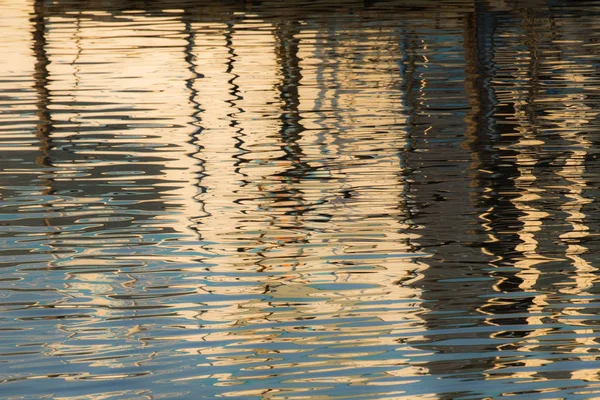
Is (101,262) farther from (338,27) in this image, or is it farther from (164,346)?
(338,27)

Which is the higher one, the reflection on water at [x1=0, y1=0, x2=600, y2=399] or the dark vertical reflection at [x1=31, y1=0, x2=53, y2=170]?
the reflection on water at [x1=0, y1=0, x2=600, y2=399]

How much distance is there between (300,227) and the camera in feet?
23.7

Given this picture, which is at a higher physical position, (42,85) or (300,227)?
(300,227)

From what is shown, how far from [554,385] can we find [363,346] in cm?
86

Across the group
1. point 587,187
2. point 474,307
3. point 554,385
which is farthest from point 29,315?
point 587,187

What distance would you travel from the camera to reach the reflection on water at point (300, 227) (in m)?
4.95

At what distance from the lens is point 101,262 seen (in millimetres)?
6574

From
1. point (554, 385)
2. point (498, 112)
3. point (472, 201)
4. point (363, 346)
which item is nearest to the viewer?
point (554, 385)

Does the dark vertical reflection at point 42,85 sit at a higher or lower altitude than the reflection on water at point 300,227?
lower

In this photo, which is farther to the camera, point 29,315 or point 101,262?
point 101,262

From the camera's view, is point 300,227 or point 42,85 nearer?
point 300,227

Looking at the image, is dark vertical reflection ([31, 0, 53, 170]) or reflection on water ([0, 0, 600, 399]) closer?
reflection on water ([0, 0, 600, 399])

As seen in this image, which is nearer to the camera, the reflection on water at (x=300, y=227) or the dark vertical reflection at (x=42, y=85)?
the reflection on water at (x=300, y=227)

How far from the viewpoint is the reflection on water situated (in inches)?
195
